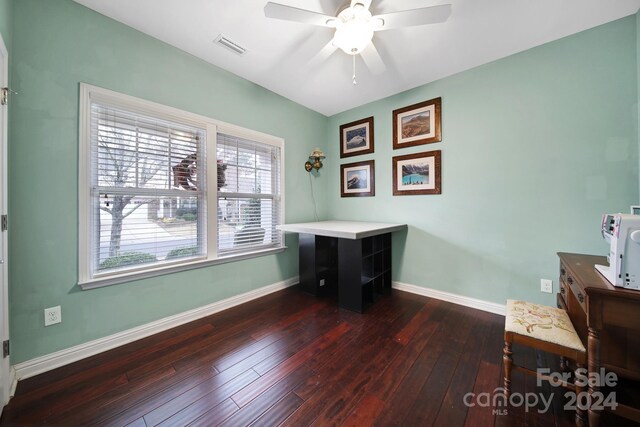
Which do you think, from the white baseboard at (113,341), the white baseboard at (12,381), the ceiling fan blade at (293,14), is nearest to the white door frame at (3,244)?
the white baseboard at (12,381)

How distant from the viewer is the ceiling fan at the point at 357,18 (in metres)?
1.45

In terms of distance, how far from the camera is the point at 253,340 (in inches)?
76.9

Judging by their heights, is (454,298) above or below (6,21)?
below

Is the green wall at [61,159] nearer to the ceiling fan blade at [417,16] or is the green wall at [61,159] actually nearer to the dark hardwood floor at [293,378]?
the dark hardwood floor at [293,378]

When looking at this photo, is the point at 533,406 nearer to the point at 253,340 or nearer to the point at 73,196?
the point at 253,340

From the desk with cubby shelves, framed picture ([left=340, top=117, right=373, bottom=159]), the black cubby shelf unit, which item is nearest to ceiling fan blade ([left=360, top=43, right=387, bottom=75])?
framed picture ([left=340, top=117, right=373, bottom=159])

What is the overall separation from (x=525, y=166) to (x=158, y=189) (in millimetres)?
3478

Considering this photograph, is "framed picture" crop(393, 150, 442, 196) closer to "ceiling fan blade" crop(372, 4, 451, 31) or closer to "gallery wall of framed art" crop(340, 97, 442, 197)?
"gallery wall of framed art" crop(340, 97, 442, 197)

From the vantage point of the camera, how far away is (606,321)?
1089mm

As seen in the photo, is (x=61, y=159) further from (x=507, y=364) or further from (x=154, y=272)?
(x=507, y=364)

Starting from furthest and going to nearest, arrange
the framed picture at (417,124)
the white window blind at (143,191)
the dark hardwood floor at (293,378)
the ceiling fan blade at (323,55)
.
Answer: the framed picture at (417,124), the ceiling fan blade at (323,55), the white window blind at (143,191), the dark hardwood floor at (293,378)

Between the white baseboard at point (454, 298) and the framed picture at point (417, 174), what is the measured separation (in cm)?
121

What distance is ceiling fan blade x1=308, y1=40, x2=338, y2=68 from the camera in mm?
2152

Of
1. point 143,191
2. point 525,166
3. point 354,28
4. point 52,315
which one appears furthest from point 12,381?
point 525,166
